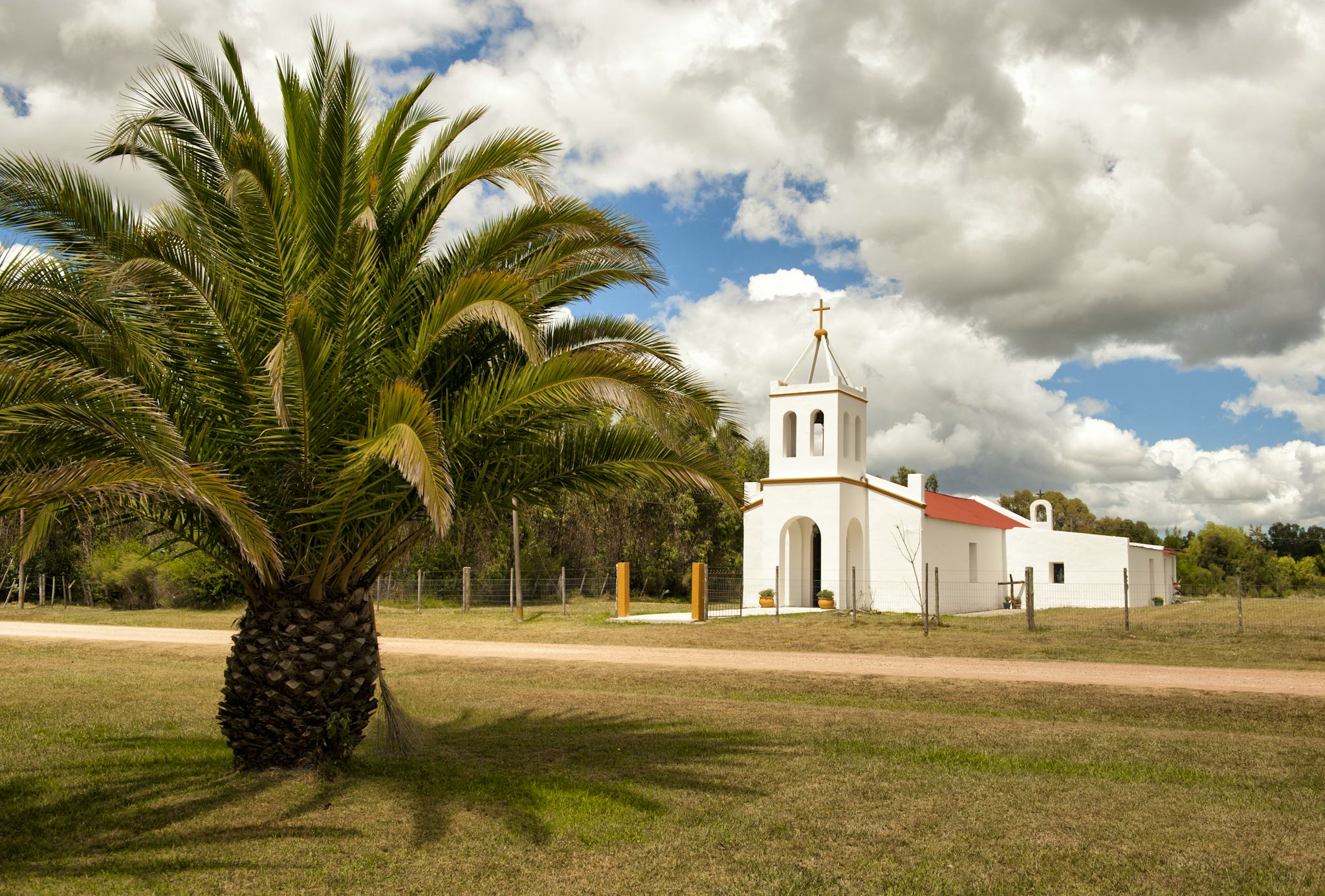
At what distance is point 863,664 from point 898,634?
5.82 metres

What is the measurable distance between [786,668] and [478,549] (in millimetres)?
22208

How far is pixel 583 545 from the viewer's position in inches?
1732

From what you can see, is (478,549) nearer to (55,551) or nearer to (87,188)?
(55,551)

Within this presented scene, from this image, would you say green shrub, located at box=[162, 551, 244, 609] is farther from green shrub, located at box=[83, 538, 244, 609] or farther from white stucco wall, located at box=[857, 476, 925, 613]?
white stucco wall, located at box=[857, 476, 925, 613]

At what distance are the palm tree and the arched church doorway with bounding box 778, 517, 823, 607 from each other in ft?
80.7

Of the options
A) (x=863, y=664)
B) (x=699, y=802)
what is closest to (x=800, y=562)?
(x=863, y=664)

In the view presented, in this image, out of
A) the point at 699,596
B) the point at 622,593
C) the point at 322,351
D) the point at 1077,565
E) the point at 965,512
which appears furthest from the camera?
the point at 965,512

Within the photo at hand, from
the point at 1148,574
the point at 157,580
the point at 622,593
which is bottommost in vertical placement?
the point at 622,593

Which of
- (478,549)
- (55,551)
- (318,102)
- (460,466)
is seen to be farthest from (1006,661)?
(55,551)

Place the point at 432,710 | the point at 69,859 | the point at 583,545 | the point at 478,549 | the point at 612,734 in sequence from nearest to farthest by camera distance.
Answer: the point at 69,859 → the point at 612,734 → the point at 432,710 → the point at 478,549 → the point at 583,545

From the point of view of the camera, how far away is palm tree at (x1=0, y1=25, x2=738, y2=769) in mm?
7383

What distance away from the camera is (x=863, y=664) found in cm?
1808

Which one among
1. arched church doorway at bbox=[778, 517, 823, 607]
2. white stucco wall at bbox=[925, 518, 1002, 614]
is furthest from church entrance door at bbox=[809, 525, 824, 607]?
white stucco wall at bbox=[925, 518, 1002, 614]

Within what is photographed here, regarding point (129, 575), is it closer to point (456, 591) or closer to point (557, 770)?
point (456, 591)
